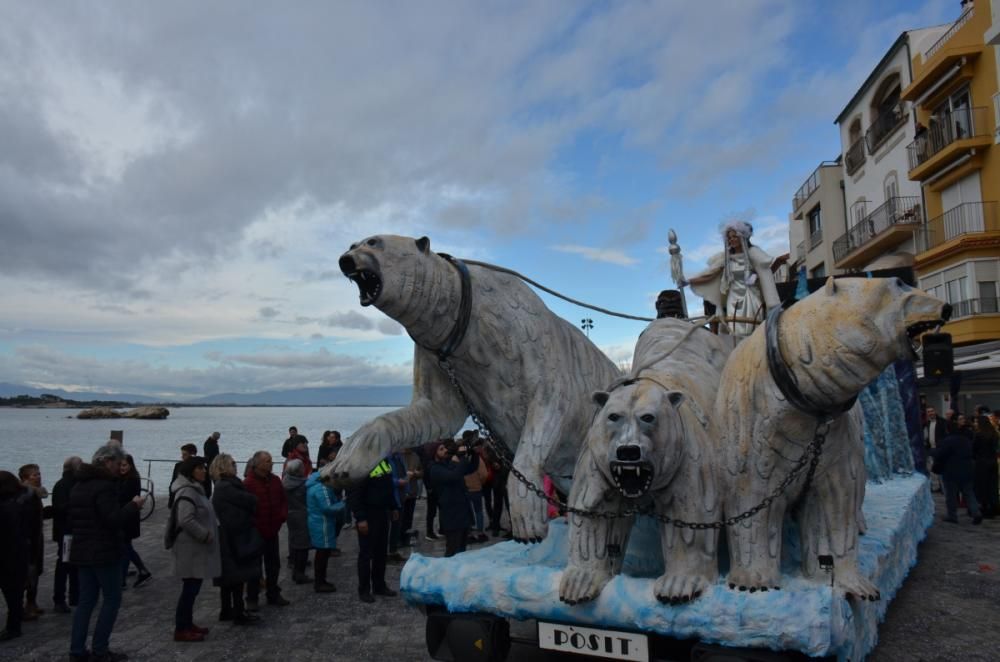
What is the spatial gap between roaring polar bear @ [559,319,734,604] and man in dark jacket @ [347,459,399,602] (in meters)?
3.48

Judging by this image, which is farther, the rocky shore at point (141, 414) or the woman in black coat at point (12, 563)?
the rocky shore at point (141, 414)

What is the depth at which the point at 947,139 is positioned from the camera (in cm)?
1842

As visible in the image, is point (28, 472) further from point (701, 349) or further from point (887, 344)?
point (887, 344)

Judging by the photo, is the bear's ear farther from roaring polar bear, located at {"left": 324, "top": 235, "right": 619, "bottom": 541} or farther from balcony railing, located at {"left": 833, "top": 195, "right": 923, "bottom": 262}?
balcony railing, located at {"left": 833, "top": 195, "right": 923, "bottom": 262}

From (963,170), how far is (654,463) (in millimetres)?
19286

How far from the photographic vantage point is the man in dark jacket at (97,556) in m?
4.85

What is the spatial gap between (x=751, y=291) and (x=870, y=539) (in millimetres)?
1783

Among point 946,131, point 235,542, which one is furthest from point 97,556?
point 946,131

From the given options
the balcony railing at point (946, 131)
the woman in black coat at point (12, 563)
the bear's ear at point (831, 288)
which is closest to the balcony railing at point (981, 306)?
the balcony railing at point (946, 131)

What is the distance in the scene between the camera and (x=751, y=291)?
509 centimetres

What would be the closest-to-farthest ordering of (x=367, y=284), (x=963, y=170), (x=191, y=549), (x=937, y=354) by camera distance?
(x=937, y=354), (x=367, y=284), (x=191, y=549), (x=963, y=170)

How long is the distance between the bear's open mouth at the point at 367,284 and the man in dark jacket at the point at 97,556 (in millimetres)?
2724

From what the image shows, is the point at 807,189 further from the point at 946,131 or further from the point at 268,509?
the point at 268,509

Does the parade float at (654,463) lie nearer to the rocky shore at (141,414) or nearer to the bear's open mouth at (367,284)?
the bear's open mouth at (367,284)
